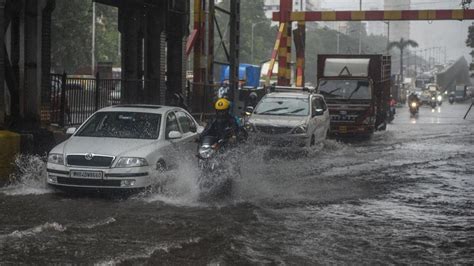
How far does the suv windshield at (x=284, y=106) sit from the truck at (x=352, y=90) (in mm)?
4317

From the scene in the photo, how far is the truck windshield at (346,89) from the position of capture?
2281cm

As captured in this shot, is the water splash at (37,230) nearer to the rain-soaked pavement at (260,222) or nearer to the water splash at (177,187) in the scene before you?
the rain-soaked pavement at (260,222)

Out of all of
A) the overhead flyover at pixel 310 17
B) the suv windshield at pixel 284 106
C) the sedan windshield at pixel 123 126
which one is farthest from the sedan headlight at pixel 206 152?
the overhead flyover at pixel 310 17

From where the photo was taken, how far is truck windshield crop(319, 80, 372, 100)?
22812mm

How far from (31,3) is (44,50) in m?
1.41

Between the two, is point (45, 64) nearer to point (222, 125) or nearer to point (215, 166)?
point (222, 125)

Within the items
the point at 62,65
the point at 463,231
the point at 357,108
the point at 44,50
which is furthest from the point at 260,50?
the point at 463,231

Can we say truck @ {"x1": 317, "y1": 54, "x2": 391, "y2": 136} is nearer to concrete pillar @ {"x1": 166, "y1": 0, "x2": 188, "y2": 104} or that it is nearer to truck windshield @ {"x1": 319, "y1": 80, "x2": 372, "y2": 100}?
truck windshield @ {"x1": 319, "y1": 80, "x2": 372, "y2": 100}

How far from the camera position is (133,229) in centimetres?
789

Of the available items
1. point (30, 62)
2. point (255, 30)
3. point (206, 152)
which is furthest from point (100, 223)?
point (255, 30)

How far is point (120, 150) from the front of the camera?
32.2ft

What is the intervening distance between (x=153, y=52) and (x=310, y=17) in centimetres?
1232

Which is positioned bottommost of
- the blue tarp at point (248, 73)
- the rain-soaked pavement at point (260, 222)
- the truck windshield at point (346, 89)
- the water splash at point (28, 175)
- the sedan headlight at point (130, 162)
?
the rain-soaked pavement at point (260, 222)

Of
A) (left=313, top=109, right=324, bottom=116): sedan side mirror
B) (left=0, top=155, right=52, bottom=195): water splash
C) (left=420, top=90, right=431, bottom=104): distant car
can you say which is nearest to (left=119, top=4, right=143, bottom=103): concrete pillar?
(left=313, top=109, right=324, bottom=116): sedan side mirror
